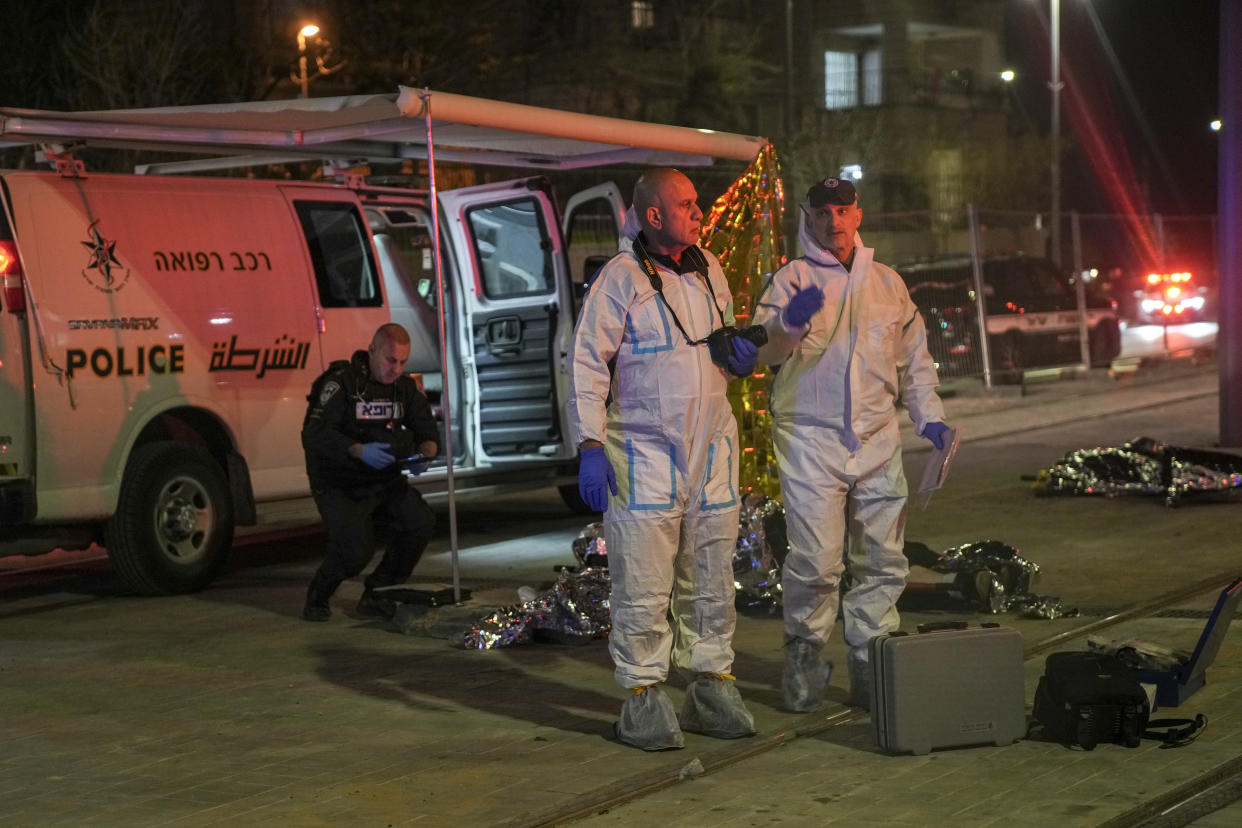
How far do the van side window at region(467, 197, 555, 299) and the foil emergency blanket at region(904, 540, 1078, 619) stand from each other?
403 centimetres

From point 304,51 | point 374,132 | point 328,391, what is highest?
point 304,51

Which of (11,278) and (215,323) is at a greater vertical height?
(11,278)

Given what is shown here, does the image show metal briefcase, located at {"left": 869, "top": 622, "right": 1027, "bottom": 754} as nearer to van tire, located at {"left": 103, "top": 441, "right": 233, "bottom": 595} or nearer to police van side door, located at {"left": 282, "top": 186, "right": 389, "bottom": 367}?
van tire, located at {"left": 103, "top": 441, "right": 233, "bottom": 595}

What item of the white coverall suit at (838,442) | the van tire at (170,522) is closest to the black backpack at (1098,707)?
the white coverall suit at (838,442)

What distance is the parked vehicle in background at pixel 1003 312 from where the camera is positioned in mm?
20469

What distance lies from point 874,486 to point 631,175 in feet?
44.1

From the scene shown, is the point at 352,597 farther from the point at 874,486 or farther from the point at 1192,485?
the point at 1192,485

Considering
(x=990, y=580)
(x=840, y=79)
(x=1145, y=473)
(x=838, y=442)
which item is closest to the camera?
(x=838, y=442)

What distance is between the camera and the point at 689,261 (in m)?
6.31

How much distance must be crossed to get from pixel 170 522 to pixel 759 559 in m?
3.37

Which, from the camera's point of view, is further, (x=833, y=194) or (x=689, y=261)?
(x=833, y=194)

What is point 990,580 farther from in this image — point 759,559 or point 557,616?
point 557,616

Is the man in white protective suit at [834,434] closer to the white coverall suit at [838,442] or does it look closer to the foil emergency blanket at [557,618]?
the white coverall suit at [838,442]

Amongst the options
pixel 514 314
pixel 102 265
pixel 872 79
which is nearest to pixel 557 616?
pixel 102 265
